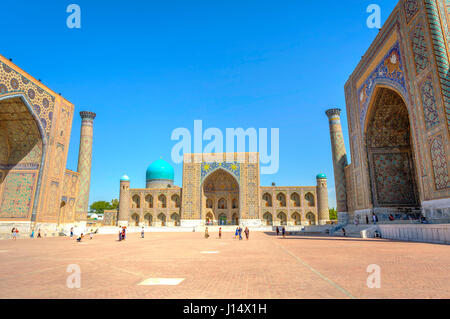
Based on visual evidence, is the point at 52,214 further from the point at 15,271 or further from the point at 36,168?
the point at 15,271

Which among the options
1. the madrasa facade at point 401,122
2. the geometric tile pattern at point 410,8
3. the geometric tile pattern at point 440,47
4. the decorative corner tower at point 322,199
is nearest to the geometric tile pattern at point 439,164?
the madrasa facade at point 401,122

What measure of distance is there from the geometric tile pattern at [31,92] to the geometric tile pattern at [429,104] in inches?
831

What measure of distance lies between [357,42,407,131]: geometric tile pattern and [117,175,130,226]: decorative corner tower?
3088 cm

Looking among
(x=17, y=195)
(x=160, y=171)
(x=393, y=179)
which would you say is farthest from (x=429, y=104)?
(x=160, y=171)

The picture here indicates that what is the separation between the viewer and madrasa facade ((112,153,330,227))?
1396 inches

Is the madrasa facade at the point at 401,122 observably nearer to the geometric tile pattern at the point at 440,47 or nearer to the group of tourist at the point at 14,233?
the geometric tile pattern at the point at 440,47

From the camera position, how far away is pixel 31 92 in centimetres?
1800

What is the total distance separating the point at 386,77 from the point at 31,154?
2256 cm

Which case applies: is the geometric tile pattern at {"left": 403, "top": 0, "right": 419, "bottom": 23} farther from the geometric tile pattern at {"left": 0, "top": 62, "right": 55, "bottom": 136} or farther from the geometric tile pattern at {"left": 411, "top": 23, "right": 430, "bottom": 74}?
the geometric tile pattern at {"left": 0, "top": 62, "right": 55, "bottom": 136}

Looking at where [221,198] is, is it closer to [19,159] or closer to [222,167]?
[222,167]

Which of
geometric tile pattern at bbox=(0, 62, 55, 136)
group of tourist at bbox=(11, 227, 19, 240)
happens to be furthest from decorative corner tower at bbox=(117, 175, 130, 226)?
group of tourist at bbox=(11, 227, 19, 240)

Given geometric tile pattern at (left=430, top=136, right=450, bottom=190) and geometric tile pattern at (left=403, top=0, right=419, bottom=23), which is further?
geometric tile pattern at (left=403, top=0, right=419, bottom=23)
